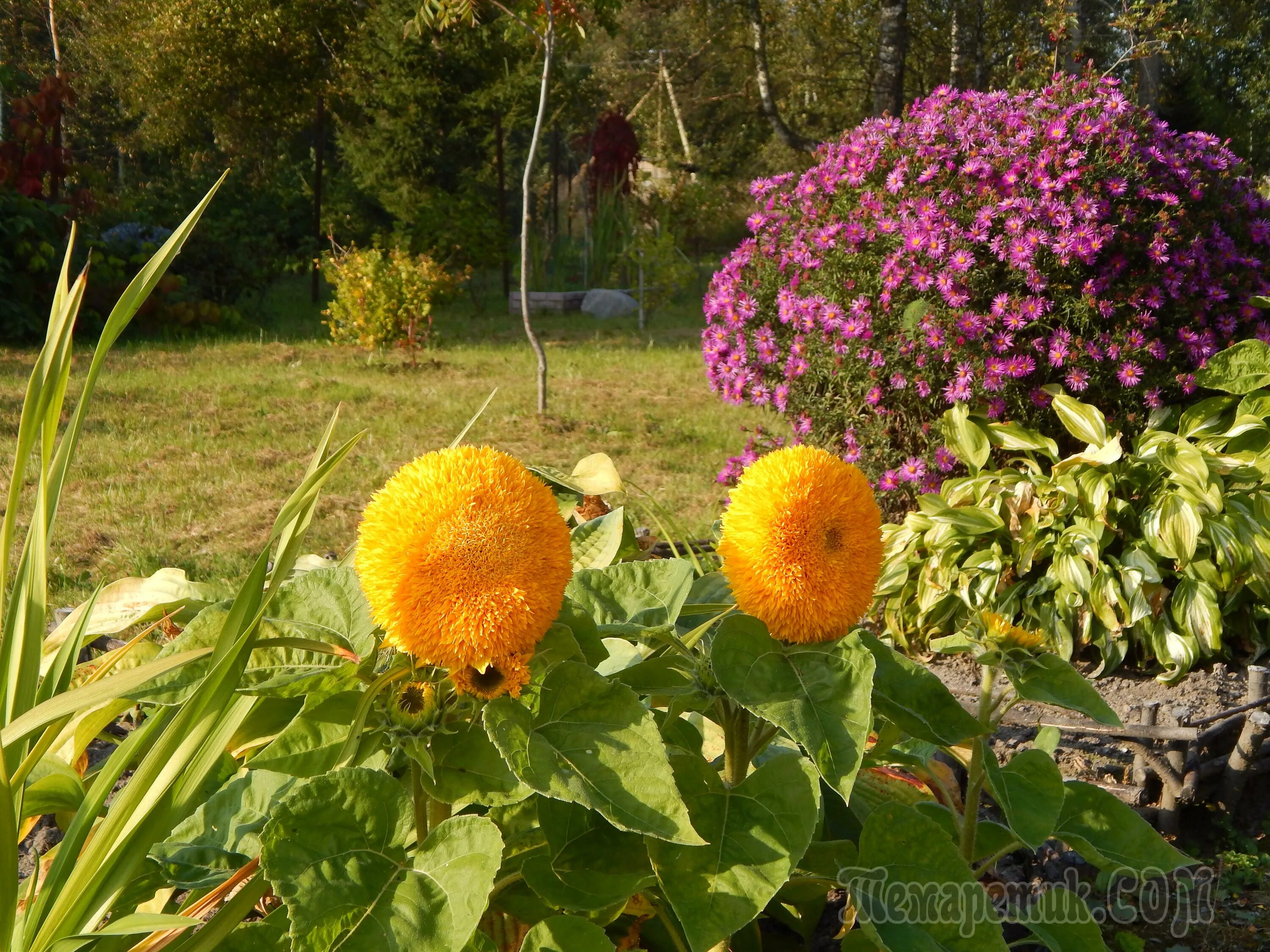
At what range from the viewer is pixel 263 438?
5.91 meters

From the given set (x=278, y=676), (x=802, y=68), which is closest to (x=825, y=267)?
(x=278, y=676)

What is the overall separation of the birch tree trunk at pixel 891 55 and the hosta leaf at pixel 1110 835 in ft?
27.3

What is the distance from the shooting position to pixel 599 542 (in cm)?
125

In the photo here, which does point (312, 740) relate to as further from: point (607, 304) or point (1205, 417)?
point (607, 304)

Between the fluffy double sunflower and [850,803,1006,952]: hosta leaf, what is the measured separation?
15.8 inches

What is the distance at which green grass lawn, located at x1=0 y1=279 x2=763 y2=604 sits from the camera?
14.4ft

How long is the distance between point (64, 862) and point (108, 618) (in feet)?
2.04

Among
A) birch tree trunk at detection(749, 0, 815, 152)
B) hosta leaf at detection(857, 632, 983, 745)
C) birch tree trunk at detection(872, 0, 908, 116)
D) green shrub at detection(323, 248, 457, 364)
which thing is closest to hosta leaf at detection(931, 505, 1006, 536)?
hosta leaf at detection(857, 632, 983, 745)

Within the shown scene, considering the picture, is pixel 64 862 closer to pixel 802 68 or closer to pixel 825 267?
pixel 825 267

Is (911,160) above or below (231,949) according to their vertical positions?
above

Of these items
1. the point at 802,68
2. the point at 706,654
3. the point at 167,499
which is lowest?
the point at 167,499

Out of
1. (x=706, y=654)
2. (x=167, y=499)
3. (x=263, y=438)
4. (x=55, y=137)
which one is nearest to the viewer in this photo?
(x=706, y=654)

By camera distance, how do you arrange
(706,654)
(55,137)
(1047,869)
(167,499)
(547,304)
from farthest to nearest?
(547,304)
(55,137)
(167,499)
(1047,869)
(706,654)

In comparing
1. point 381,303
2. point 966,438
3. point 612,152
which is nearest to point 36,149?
point 381,303
